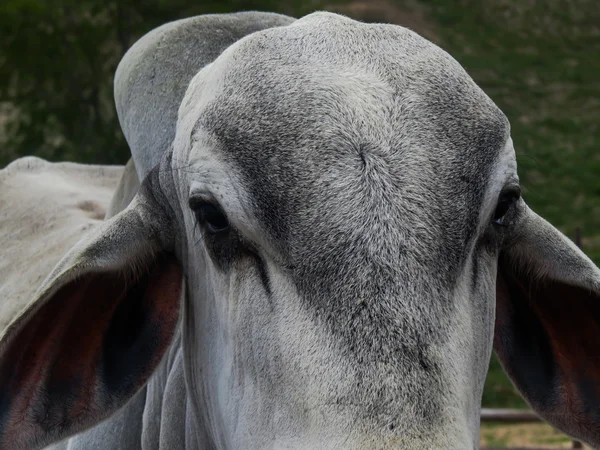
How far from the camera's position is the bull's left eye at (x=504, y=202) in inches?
107

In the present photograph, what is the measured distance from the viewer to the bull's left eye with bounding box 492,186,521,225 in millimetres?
2723

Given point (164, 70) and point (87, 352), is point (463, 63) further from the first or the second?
point (87, 352)

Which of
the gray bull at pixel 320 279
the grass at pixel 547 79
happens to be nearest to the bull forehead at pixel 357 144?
the gray bull at pixel 320 279

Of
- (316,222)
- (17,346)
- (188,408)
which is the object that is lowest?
(188,408)

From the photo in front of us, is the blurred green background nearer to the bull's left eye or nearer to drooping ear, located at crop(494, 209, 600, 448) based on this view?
drooping ear, located at crop(494, 209, 600, 448)

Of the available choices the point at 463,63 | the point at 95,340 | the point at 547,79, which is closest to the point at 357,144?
the point at 95,340

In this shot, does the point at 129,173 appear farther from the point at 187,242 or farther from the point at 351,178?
the point at 351,178

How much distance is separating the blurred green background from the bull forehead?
0.87 metres

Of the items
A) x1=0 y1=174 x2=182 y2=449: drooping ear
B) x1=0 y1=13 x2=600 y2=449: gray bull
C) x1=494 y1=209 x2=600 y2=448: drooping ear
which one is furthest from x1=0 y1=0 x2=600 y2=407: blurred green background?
x1=0 y1=174 x2=182 y2=449: drooping ear

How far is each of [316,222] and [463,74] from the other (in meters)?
0.61

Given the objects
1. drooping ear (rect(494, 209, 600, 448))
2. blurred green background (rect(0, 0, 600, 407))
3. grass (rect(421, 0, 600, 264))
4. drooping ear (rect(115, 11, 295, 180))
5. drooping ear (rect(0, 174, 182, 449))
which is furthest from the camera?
Answer: grass (rect(421, 0, 600, 264))

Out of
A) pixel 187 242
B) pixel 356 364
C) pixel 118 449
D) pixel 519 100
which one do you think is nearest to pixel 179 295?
pixel 187 242

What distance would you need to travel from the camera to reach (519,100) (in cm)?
2486

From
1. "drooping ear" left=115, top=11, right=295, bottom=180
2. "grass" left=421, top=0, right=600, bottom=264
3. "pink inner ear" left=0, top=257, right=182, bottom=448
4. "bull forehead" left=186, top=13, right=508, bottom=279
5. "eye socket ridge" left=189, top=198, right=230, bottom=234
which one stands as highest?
"bull forehead" left=186, top=13, right=508, bottom=279
